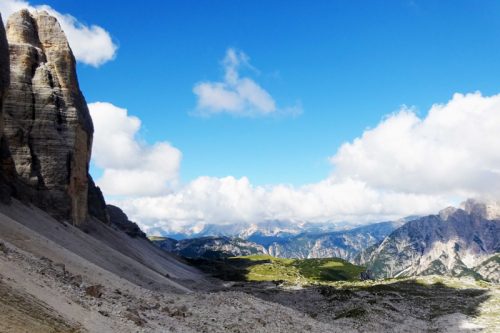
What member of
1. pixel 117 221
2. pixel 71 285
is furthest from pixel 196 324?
pixel 117 221

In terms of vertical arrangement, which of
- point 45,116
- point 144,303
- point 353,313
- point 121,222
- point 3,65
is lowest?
point 353,313

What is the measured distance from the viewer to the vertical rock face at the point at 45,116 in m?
92.1

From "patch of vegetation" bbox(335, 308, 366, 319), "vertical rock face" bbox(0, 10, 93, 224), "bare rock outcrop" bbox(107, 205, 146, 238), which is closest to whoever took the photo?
"patch of vegetation" bbox(335, 308, 366, 319)

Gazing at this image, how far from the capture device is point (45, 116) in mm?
95688

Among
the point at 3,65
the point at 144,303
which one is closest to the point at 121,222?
the point at 3,65

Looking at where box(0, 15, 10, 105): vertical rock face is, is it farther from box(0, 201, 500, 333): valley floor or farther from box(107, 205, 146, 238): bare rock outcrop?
box(107, 205, 146, 238): bare rock outcrop

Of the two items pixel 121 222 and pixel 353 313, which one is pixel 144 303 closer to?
pixel 353 313

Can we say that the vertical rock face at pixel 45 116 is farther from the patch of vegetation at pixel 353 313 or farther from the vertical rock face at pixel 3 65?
the patch of vegetation at pixel 353 313

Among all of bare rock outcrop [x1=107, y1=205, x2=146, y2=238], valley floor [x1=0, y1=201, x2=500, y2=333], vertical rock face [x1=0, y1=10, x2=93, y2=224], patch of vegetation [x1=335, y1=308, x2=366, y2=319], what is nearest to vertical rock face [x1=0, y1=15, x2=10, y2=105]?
vertical rock face [x1=0, y1=10, x2=93, y2=224]

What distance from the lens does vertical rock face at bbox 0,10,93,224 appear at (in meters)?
92.1

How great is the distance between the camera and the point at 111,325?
100 feet

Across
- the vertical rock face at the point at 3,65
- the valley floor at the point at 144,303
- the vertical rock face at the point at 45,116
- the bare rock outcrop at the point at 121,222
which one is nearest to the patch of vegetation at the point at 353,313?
the valley floor at the point at 144,303

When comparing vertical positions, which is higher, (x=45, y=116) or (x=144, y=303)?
(x=45, y=116)

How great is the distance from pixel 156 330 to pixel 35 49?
87.3 meters
